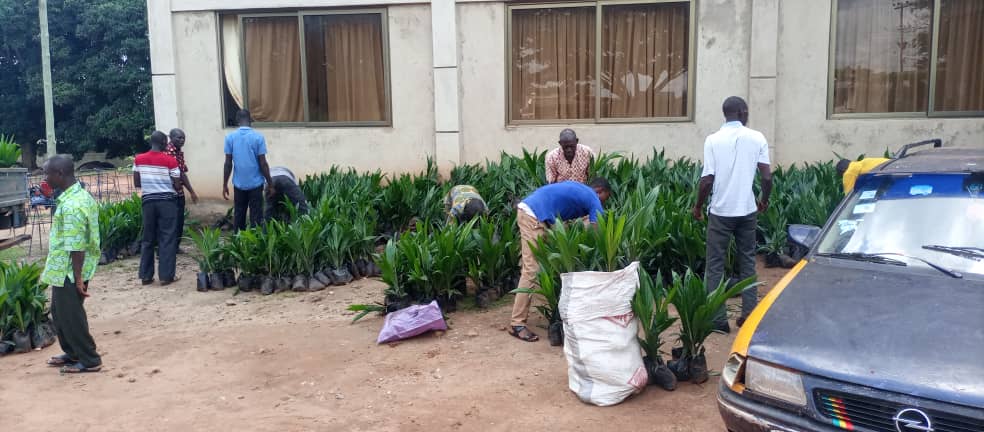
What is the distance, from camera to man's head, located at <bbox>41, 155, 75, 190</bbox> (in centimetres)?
570

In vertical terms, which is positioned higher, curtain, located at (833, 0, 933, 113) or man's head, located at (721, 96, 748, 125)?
curtain, located at (833, 0, 933, 113)

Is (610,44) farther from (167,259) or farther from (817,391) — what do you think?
(817,391)

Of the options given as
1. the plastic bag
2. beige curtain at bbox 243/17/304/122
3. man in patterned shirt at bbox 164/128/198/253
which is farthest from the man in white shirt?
beige curtain at bbox 243/17/304/122

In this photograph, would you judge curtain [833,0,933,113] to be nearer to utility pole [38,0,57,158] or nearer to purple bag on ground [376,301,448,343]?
purple bag on ground [376,301,448,343]

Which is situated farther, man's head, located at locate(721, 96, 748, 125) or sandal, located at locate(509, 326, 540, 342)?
sandal, located at locate(509, 326, 540, 342)

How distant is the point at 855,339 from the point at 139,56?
99.0ft

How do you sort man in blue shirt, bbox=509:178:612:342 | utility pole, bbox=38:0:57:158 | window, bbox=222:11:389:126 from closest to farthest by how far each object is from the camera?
man in blue shirt, bbox=509:178:612:342
window, bbox=222:11:389:126
utility pole, bbox=38:0:57:158

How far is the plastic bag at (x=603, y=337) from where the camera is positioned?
15.8 feet

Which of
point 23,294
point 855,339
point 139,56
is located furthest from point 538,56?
point 139,56

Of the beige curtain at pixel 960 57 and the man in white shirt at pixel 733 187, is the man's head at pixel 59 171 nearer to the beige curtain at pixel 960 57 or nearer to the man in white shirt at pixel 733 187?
the man in white shirt at pixel 733 187

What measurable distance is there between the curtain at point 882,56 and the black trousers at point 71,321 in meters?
9.63

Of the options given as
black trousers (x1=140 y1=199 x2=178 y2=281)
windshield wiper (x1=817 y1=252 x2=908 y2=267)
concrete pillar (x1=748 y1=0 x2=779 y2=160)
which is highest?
concrete pillar (x1=748 y1=0 x2=779 y2=160)

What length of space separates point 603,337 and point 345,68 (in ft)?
27.6

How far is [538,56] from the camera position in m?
11.5
